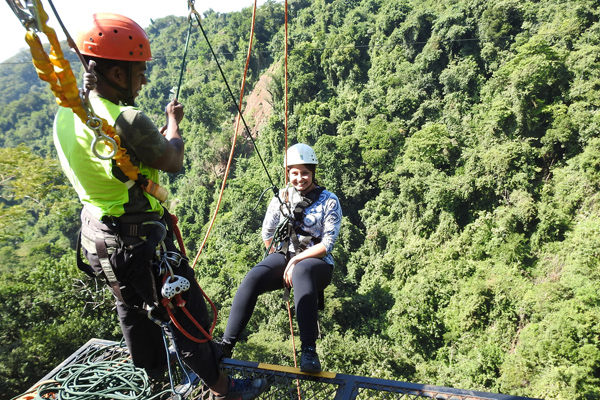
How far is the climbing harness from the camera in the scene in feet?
3.38

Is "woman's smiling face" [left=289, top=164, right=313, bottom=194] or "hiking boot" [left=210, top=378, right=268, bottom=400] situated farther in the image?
"woman's smiling face" [left=289, top=164, right=313, bottom=194]

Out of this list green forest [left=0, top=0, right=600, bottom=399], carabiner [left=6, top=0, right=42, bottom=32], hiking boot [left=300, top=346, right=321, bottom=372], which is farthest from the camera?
green forest [left=0, top=0, right=600, bottom=399]

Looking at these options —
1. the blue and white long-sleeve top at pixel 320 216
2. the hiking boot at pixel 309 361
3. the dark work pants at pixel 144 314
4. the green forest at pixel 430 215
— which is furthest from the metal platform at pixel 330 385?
the green forest at pixel 430 215

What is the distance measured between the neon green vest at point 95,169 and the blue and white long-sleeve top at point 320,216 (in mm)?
1117

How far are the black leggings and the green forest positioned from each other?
1.07m

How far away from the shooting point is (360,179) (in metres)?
25.8

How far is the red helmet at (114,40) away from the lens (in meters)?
1.52

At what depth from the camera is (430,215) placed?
19547mm

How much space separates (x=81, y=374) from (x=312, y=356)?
58.6 inches

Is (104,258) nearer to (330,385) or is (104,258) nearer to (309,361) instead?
(309,361)

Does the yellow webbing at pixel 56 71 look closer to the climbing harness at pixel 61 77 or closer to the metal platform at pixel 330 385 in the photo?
the climbing harness at pixel 61 77

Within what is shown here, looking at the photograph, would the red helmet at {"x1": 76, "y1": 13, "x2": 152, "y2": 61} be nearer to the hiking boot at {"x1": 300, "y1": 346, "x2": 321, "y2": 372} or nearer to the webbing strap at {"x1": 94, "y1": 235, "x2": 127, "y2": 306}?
the webbing strap at {"x1": 94, "y1": 235, "x2": 127, "y2": 306}

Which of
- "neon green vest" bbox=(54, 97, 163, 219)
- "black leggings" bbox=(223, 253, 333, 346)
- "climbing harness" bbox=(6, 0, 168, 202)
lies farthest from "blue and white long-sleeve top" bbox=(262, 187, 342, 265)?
"climbing harness" bbox=(6, 0, 168, 202)

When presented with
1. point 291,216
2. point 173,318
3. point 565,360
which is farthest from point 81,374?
point 565,360
